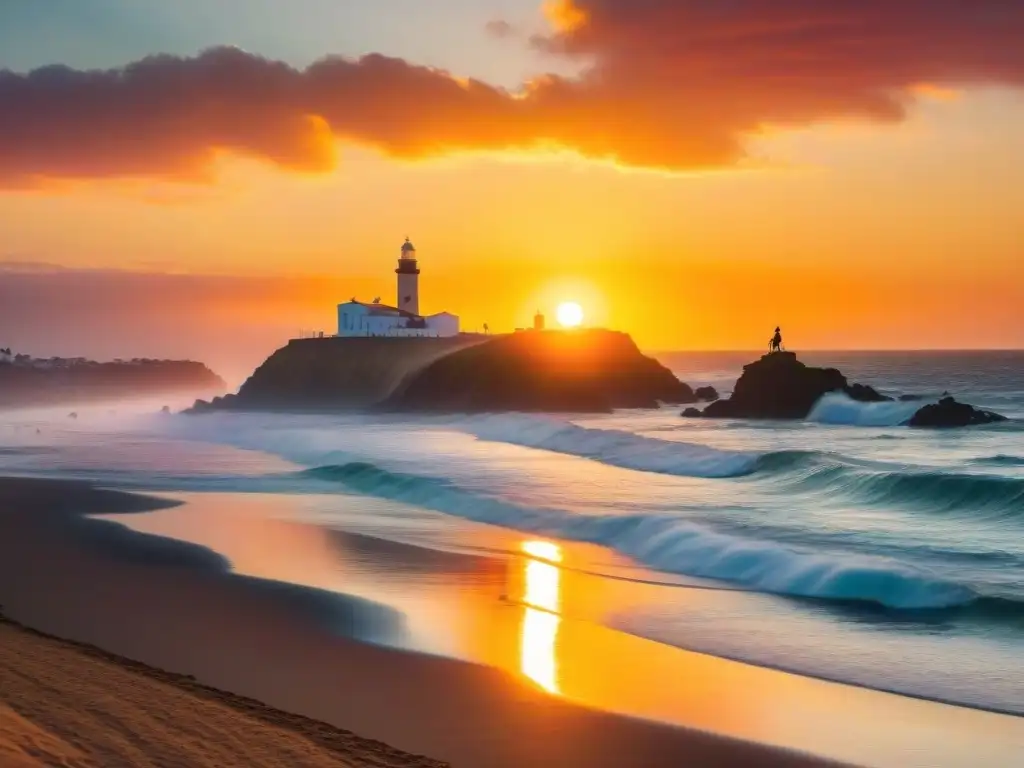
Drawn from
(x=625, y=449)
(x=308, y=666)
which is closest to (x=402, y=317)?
(x=625, y=449)

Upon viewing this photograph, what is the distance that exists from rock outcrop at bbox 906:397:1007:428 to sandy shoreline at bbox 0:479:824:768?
130ft

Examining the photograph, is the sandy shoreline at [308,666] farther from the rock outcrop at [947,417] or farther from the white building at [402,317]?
the white building at [402,317]

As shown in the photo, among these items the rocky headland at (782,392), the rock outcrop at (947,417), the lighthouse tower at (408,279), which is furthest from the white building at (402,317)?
the rock outcrop at (947,417)

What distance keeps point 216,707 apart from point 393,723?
1.43 meters

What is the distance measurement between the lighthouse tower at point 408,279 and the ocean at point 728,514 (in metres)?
38.1

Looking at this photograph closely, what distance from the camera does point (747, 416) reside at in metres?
57.7

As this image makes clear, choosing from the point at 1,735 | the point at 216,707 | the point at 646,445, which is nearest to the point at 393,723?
the point at 216,707

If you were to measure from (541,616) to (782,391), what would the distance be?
45868 mm

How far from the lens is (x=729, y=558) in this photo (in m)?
17.2

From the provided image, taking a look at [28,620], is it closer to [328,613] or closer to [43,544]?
[328,613]

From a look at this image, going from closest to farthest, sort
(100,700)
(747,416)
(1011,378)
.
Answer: (100,700)
(747,416)
(1011,378)

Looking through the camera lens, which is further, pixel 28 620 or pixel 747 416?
pixel 747 416

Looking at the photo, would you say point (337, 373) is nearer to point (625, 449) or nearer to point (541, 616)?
point (625, 449)

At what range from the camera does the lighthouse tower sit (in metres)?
88.2
